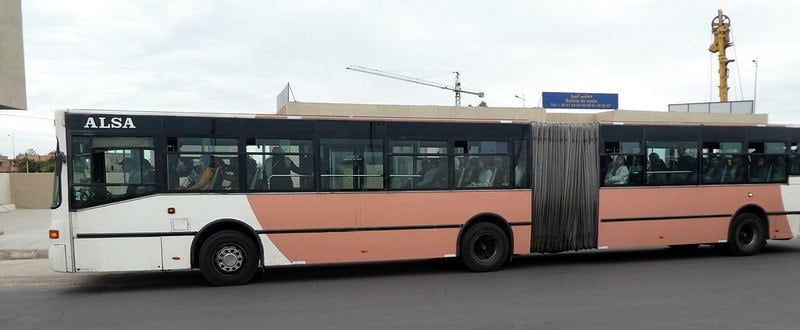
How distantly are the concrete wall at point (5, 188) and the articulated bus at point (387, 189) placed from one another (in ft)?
66.0

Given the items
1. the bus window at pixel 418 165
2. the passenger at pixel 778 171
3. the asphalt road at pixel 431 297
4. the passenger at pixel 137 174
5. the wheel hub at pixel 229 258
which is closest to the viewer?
the asphalt road at pixel 431 297

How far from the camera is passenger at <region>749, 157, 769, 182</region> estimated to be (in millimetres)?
10812

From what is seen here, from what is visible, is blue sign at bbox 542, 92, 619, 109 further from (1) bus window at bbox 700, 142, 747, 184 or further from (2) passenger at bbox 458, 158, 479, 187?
(2) passenger at bbox 458, 158, 479, 187

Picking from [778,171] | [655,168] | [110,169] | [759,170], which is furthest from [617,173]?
[110,169]

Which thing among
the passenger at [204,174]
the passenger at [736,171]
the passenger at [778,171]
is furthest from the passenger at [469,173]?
the passenger at [778,171]

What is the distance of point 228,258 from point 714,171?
8.97 meters

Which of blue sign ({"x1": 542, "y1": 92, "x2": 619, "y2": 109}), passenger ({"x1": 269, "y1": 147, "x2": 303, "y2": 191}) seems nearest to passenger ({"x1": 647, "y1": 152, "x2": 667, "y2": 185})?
passenger ({"x1": 269, "y1": 147, "x2": 303, "y2": 191})

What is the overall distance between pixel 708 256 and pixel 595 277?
377 centimetres

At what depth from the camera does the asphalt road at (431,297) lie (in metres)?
6.14

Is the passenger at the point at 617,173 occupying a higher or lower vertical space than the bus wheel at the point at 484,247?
higher

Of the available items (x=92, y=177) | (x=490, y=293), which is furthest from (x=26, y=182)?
(x=490, y=293)

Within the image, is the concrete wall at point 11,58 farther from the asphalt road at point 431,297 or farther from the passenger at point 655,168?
the passenger at point 655,168

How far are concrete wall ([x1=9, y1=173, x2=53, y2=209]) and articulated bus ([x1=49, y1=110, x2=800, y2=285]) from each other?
2049 cm

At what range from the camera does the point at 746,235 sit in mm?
10938
